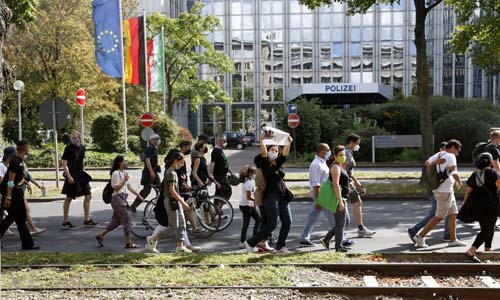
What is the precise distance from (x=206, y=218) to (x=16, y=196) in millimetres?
3341

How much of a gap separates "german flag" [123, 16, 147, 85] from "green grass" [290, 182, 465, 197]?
12.7m

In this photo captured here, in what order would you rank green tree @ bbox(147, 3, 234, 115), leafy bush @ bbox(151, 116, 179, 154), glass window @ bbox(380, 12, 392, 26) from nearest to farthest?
1. leafy bush @ bbox(151, 116, 179, 154)
2. green tree @ bbox(147, 3, 234, 115)
3. glass window @ bbox(380, 12, 392, 26)

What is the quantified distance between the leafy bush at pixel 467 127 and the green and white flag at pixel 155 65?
15014mm

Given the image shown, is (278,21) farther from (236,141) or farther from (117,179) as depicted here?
(117,179)

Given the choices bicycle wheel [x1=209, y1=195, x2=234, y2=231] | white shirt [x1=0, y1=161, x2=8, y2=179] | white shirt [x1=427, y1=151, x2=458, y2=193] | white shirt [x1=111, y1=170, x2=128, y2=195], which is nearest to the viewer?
white shirt [x1=427, y1=151, x2=458, y2=193]

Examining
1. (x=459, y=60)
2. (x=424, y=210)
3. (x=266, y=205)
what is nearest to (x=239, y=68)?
(x=459, y=60)

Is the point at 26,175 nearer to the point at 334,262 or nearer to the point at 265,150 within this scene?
the point at 265,150

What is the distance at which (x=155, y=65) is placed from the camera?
31.1 m

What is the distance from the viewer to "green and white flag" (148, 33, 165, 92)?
30812mm

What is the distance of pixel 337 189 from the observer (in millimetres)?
8367

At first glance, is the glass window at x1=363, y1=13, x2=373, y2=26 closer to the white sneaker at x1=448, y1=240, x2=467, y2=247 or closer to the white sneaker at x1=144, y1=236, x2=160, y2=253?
the white sneaker at x1=448, y1=240, x2=467, y2=247

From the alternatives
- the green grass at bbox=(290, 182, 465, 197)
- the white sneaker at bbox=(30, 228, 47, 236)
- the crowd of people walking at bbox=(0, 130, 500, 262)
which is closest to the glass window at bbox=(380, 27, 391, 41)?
the green grass at bbox=(290, 182, 465, 197)

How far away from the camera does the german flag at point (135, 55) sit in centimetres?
2766

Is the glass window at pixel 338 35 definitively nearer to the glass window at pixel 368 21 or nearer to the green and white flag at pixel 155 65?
the glass window at pixel 368 21
